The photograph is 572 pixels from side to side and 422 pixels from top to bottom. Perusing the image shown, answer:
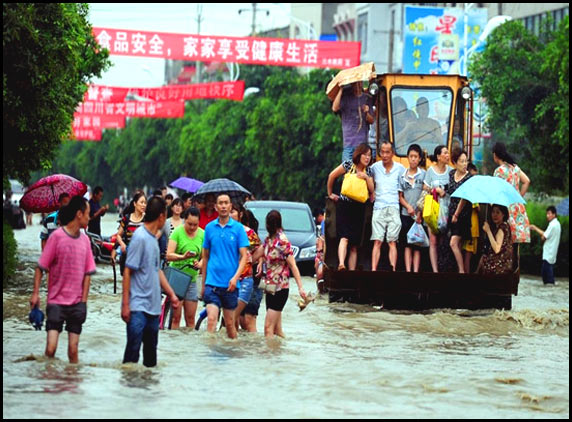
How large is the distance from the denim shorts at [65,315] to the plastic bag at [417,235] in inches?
336

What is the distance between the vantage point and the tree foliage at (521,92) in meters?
40.9

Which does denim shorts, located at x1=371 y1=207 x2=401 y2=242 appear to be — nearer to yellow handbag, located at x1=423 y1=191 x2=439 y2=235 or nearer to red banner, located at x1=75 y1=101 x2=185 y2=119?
yellow handbag, located at x1=423 y1=191 x2=439 y2=235

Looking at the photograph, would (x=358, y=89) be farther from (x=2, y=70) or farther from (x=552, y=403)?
(x=552, y=403)

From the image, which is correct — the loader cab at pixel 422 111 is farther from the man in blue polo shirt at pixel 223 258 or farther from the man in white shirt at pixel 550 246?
the man in white shirt at pixel 550 246

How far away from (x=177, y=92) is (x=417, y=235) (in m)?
36.9

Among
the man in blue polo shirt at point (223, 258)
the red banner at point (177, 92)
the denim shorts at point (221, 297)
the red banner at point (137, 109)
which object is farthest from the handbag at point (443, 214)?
the red banner at point (137, 109)

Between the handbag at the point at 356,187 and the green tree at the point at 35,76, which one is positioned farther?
the handbag at the point at 356,187

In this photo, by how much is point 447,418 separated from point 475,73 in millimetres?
35466

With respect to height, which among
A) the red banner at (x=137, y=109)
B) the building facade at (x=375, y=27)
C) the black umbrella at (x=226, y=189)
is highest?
the building facade at (x=375, y=27)

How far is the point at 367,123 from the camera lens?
2173 centimetres

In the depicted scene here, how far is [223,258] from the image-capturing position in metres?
14.7

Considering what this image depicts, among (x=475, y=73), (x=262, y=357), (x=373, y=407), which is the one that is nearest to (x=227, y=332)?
(x=262, y=357)

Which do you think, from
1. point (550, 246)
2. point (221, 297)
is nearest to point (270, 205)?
point (550, 246)

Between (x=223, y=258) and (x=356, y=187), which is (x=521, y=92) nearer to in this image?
(x=356, y=187)
